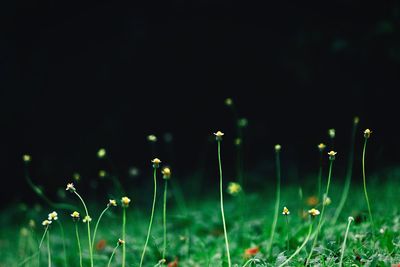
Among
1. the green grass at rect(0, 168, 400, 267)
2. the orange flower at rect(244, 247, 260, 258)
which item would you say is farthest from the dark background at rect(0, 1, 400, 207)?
the orange flower at rect(244, 247, 260, 258)

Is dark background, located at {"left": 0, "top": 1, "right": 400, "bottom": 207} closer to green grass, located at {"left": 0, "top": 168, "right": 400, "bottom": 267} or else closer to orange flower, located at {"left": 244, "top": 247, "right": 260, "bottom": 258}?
green grass, located at {"left": 0, "top": 168, "right": 400, "bottom": 267}

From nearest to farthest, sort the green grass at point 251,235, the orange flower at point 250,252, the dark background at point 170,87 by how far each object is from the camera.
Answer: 1. the green grass at point 251,235
2. the orange flower at point 250,252
3. the dark background at point 170,87

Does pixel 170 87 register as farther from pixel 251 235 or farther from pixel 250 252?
pixel 250 252

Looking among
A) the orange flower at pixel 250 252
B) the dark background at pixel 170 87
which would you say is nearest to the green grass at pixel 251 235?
the orange flower at pixel 250 252

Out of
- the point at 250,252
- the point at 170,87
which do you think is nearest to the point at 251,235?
the point at 250,252

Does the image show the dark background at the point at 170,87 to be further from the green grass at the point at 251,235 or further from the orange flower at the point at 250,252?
the orange flower at the point at 250,252
